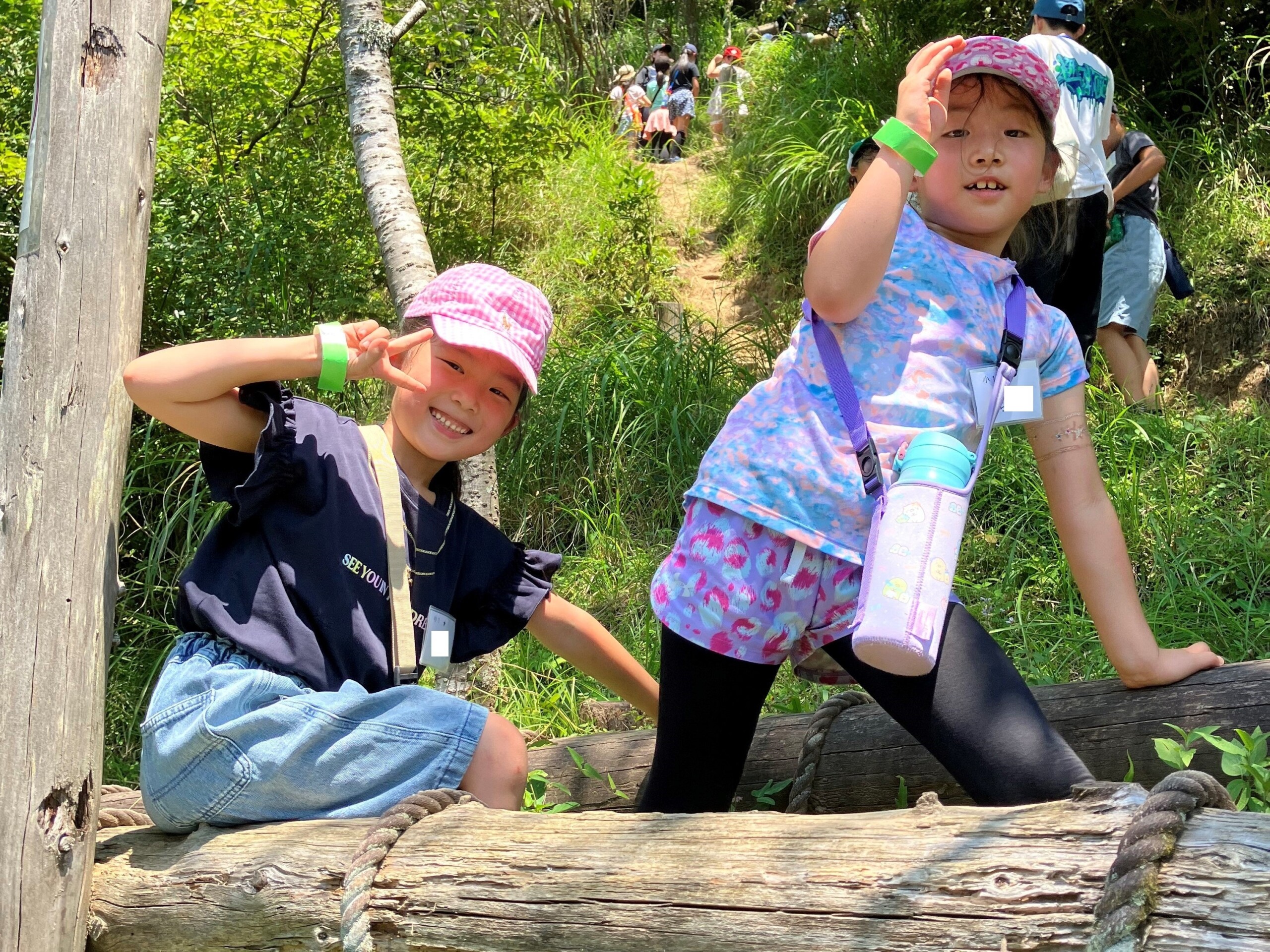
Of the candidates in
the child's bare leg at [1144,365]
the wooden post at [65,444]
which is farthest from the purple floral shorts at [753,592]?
the child's bare leg at [1144,365]

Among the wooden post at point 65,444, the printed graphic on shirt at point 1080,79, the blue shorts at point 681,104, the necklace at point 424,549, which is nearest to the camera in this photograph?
A: the wooden post at point 65,444

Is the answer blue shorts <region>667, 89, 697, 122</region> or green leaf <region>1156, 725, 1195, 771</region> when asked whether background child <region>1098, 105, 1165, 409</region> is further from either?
blue shorts <region>667, 89, 697, 122</region>

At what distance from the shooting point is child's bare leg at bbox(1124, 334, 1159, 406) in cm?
554

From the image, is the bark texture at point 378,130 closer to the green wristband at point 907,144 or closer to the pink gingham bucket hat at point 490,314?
the pink gingham bucket hat at point 490,314

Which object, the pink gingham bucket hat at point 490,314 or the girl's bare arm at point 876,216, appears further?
the pink gingham bucket hat at point 490,314

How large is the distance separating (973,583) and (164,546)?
3132mm

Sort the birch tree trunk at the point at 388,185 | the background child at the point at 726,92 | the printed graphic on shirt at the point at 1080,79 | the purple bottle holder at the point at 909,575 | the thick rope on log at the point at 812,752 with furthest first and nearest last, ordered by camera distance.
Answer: the background child at the point at 726,92 → the printed graphic on shirt at the point at 1080,79 → the birch tree trunk at the point at 388,185 → the thick rope on log at the point at 812,752 → the purple bottle holder at the point at 909,575

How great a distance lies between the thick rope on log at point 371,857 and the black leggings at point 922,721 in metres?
0.42

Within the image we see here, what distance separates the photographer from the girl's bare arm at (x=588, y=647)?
2697 millimetres

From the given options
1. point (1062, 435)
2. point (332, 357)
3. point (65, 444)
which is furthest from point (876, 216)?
point (65, 444)

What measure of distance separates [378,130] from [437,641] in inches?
86.1

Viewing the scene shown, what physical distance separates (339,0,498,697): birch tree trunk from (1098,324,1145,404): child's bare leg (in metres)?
3.09

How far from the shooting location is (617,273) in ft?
25.8

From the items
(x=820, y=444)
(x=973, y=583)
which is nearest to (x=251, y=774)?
(x=820, y=444)
